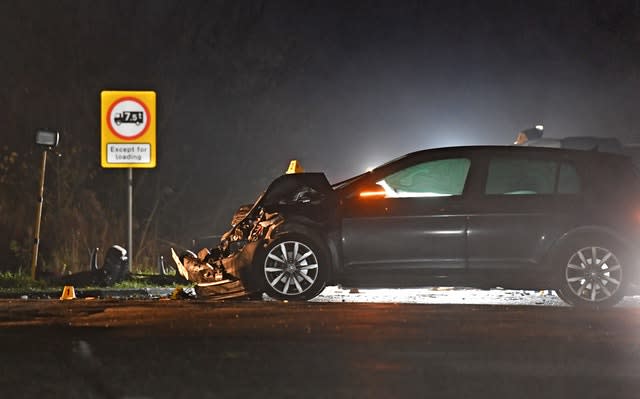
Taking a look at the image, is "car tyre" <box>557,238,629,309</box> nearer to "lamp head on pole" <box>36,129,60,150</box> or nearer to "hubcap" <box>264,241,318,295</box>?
"hubcap" <box>264,241,318,295</box>

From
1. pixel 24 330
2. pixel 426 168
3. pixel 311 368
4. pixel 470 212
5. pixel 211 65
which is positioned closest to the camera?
pixel 311 368

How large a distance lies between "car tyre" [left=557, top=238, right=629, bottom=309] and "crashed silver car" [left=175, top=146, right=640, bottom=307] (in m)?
0.01

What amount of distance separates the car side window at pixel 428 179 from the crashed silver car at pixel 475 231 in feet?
0.29

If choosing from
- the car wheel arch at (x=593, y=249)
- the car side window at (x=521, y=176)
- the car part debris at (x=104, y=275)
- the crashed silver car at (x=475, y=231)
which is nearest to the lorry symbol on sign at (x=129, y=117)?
the car part debris at (x=104, y=275)

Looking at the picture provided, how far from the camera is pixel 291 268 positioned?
47.6 feet

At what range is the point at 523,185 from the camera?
14.7 meters

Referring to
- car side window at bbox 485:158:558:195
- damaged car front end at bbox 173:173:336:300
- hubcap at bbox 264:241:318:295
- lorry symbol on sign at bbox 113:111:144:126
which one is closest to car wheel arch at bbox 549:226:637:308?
car side window at bbox 485:158:558:195

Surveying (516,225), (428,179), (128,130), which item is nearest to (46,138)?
(128,130)

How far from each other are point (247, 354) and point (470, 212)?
15.5 ft

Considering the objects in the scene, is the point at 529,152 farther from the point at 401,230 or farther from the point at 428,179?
the point at 428,179

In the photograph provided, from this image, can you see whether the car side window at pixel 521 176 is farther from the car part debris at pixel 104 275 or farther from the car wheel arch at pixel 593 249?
the car part debris at pixel 104 275

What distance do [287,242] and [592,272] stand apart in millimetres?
3108

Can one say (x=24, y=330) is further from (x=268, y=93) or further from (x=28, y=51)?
(x=268, y=93)

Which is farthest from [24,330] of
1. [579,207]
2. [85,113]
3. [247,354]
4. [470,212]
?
[85,113]
